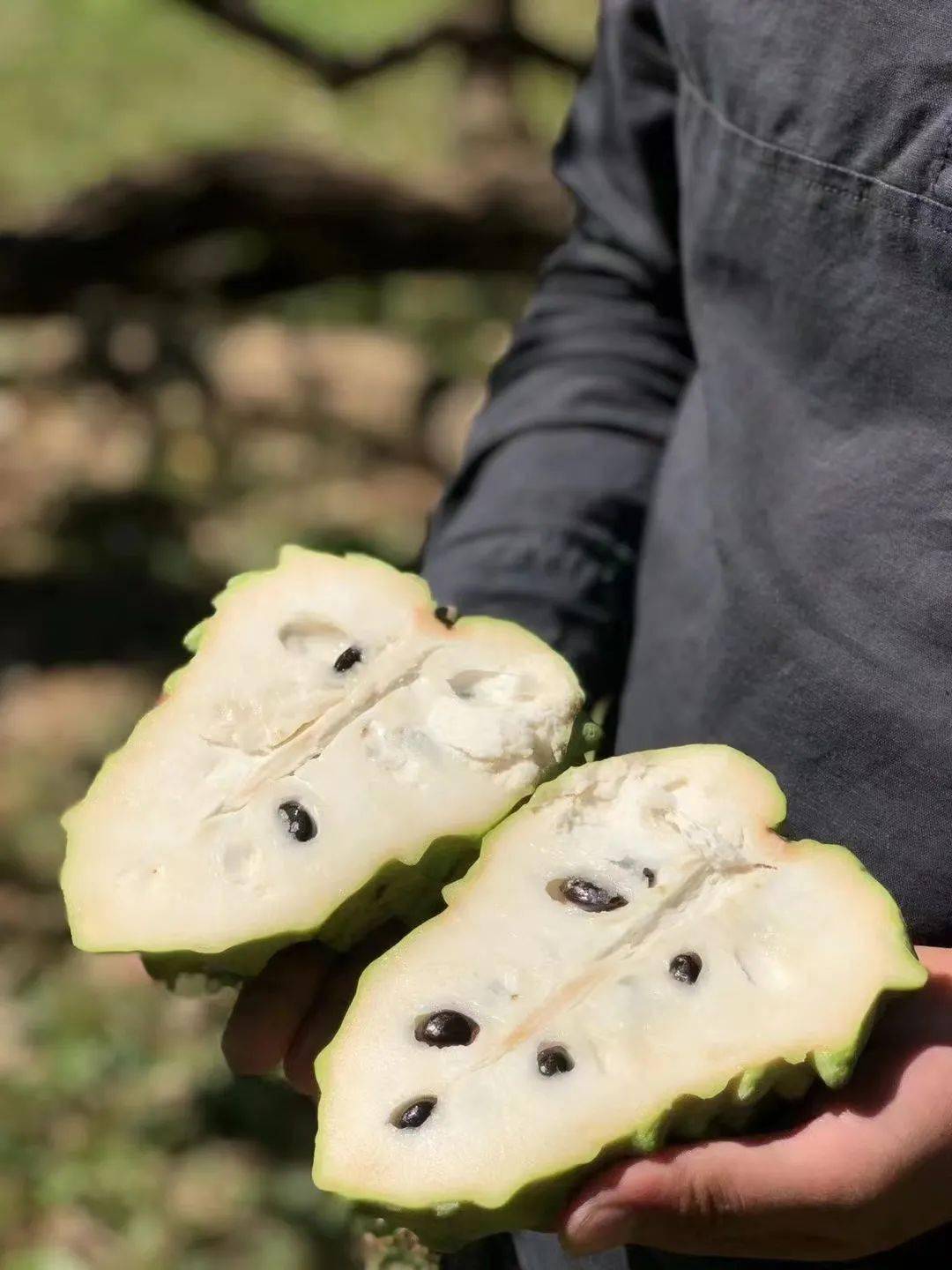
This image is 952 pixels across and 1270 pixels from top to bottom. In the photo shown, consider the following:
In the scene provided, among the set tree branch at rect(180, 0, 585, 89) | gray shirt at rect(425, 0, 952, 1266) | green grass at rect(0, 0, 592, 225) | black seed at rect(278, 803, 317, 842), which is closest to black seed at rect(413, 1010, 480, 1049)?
black seed at rect(278, 803, 317, 842)

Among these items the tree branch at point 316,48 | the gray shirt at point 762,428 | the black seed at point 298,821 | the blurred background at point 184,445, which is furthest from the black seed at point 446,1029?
the tree branch at point 316,48

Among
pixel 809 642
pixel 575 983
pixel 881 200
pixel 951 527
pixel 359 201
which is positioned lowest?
pixel 359 201

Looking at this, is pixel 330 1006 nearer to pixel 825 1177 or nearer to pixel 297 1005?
pixel 297 1005

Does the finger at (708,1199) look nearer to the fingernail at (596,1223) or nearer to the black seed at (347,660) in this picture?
the fingernail at (596,1223)

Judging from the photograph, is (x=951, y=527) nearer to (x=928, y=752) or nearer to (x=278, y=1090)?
(x=928, y=752)

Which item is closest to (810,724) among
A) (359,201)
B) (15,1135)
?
(15,1135)
